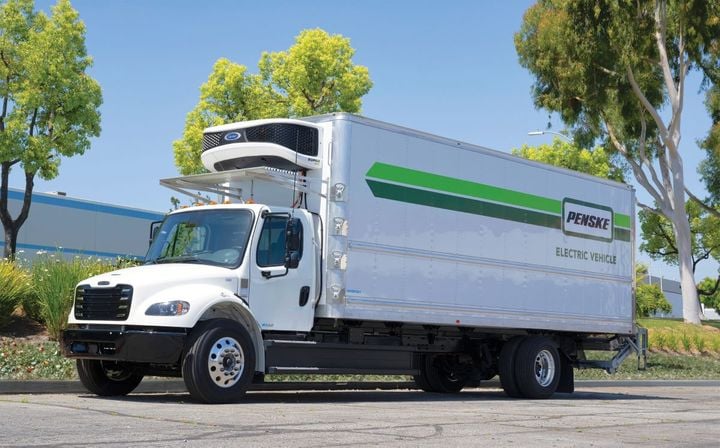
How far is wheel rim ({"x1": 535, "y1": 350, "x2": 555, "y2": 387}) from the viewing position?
1634 centimetres

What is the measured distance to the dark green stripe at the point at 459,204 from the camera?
45.7ft

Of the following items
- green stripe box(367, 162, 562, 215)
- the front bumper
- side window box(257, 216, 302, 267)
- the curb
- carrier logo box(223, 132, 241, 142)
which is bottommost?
the curb

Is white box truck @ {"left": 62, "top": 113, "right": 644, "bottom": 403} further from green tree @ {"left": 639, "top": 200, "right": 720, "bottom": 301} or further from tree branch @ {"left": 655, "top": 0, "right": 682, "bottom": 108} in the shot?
green tree @ {"left": 639, "top": 200, "right": 720, "bottom": 301}

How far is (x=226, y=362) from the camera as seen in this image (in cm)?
1209

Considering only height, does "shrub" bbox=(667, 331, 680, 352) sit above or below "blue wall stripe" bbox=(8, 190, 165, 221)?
below

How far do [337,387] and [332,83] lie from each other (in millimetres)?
27914

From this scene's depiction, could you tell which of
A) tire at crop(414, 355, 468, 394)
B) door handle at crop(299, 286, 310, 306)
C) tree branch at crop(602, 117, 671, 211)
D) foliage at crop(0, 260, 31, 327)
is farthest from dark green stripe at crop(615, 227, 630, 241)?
tree branch at crop(602, 117, 671, 211)

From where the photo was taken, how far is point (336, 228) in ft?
43.5

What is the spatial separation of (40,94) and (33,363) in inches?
885

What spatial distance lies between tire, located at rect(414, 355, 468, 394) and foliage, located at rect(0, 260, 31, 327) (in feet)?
24.5

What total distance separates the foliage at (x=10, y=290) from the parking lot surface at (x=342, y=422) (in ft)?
16.9

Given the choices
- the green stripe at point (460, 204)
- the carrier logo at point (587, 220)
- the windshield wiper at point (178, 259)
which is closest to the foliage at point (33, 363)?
the windshield wiper at point (178, 259)

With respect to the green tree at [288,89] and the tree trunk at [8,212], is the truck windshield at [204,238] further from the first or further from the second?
the green tree at [288,89]

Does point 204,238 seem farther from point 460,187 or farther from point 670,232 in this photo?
point 670,232
